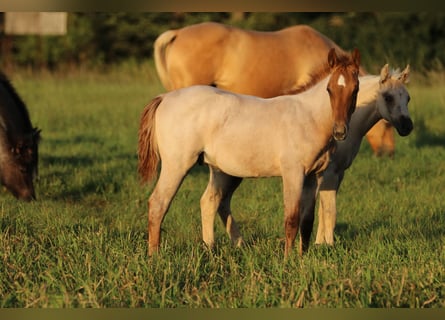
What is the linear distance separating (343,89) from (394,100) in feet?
4.46

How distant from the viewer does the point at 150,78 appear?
25.4 metres

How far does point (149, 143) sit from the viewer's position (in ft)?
22.1

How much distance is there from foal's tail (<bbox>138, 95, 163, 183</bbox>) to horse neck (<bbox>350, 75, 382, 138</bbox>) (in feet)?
6.00

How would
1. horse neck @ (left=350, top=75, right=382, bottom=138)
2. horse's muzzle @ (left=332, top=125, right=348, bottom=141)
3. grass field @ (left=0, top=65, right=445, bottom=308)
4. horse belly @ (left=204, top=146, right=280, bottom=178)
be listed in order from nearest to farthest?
grass field @ (left=0, top=65, right=445, bottom=308), horse's muzzle @ (left=332, top=125, right=348, bottom=141), horse belly @ (left=204, top=146, right=280, bottom=178), horse neck @ (left=350, top=75, right=382, bottom=138)

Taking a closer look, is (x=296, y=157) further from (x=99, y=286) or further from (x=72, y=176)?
(x=72, y=176)

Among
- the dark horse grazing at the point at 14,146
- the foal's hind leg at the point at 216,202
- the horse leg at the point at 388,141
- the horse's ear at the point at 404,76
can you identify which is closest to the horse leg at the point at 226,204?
the foal's hind leg at the point at 216,202

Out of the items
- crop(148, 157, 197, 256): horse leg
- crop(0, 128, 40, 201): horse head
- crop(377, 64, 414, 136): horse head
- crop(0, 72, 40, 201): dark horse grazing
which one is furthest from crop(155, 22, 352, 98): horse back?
crop(148, 157, 197, 256): horse leg

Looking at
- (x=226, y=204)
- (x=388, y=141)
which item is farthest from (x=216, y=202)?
(x=388, y=141)

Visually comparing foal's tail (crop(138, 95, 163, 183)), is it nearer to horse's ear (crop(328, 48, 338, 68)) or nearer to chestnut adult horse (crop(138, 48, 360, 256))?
chestnut adult horse (crop(138, 48, 360, 256))

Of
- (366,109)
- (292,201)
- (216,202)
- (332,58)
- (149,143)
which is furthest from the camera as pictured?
(366,109)

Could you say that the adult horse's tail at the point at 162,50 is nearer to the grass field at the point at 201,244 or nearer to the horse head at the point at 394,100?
the grass field at the point at 201,244

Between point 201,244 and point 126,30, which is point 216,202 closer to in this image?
point 201,244

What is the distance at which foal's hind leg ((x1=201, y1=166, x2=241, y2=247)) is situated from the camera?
7.16 m

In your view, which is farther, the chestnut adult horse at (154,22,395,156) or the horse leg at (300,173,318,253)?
the chestnut adult horse at (154,22,395,156)
